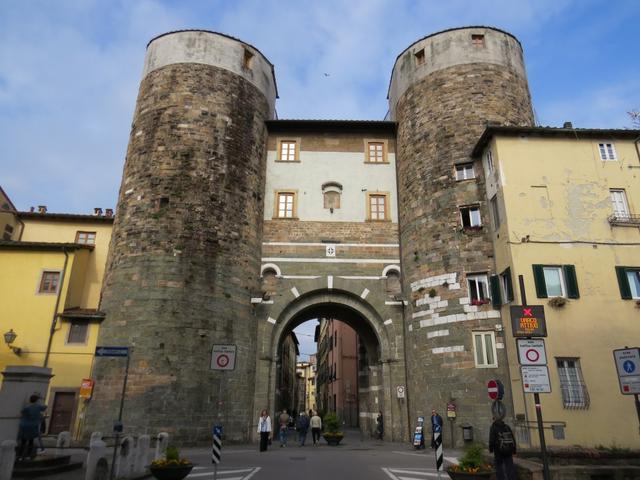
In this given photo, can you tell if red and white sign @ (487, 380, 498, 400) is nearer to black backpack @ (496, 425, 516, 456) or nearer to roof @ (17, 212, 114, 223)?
black backpack @ (496, 425, 516, 456)

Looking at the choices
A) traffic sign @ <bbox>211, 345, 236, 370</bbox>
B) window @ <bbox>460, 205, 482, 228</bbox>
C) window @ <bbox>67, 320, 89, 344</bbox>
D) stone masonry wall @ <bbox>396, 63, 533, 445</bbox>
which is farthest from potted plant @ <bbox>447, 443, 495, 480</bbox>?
window @ <bbox>67, 320, 89, 344</bbox>

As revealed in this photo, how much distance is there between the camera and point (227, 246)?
20.9m

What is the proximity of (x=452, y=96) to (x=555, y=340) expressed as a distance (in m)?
11.9

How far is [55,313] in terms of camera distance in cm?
2181

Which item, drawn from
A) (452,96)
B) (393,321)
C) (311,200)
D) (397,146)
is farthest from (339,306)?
(452,96)

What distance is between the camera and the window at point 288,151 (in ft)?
81.7

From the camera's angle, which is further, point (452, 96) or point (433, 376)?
point (452, 96)

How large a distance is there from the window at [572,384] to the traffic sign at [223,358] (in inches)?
443

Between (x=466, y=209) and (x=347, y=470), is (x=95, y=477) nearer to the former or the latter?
(x=347, y=470)

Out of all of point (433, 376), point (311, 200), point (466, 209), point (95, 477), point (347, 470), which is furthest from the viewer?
point (311, 200)

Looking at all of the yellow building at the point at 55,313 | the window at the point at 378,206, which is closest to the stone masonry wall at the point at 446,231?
the window at the point at 378,206

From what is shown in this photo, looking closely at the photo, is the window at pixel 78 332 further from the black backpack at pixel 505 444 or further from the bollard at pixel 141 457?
the black backpack at pixel 505 444

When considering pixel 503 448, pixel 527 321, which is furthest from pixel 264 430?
pixel 527 321

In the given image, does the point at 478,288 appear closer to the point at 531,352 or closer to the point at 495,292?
the point at 495,292
